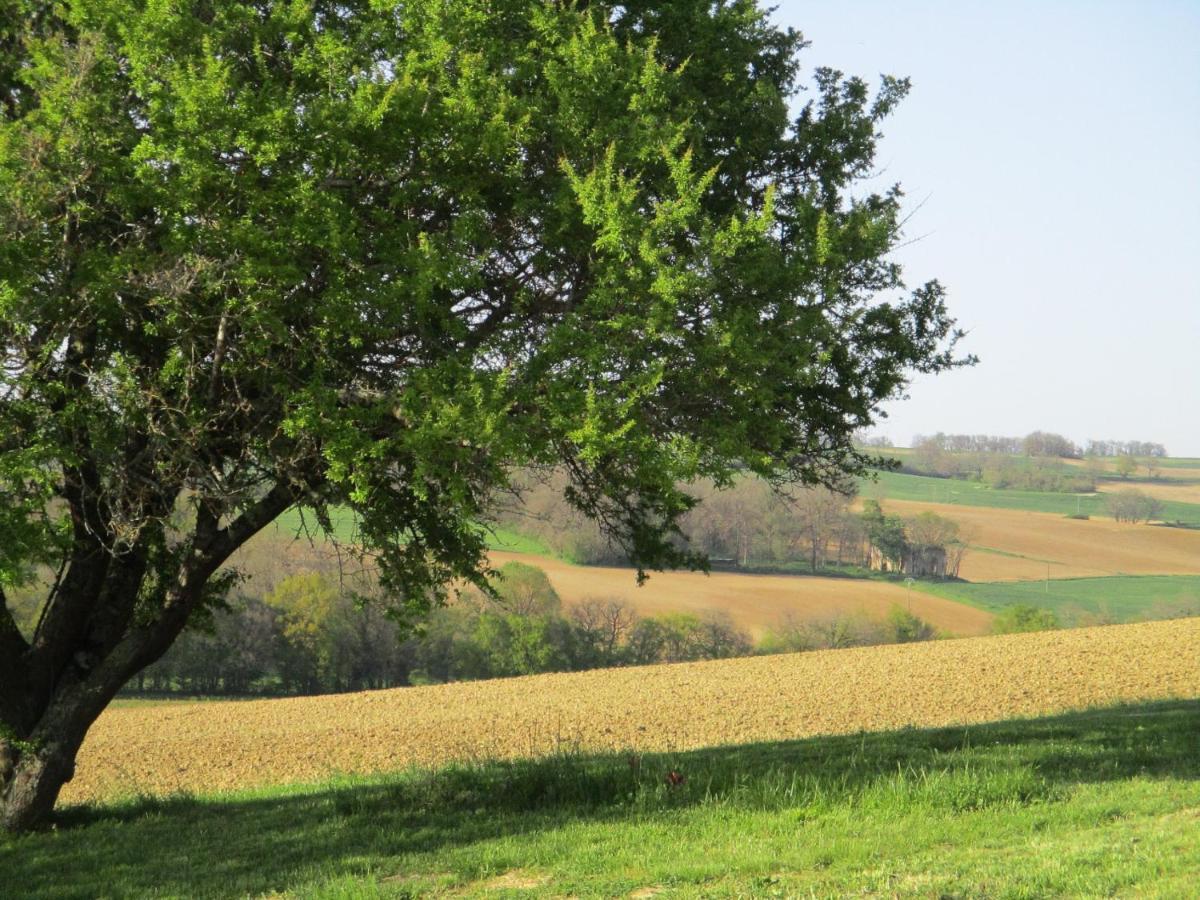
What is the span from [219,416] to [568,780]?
4.82 metres

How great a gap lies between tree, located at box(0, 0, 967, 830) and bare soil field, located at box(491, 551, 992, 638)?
45.0m

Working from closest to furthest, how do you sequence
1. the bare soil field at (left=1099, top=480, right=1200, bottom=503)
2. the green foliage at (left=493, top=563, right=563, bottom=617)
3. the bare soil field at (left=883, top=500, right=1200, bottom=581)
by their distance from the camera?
the green foliage at (left=493, top=563, right=563, bottom=617) → the bare soil field at (left=883, top=500, right=1200, bottom=581) → the bare soil field at (left=1099, top=480, right=1200, bottom=503)

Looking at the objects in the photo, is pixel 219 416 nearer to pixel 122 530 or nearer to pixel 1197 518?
pixel 122 530

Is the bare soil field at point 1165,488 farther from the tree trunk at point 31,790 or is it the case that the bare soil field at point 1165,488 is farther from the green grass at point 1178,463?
the tree trunk at point 31,790

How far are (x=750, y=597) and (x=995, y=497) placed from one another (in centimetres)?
4389

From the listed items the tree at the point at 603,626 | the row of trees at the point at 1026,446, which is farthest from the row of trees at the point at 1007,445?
the tree at the point at 603,626

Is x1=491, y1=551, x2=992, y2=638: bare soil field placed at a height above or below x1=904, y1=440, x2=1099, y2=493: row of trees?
below

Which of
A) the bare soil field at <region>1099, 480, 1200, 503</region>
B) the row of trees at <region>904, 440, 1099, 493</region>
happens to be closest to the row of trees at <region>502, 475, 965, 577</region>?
the row of trees at <region>904, 440, 1099, 493</region>

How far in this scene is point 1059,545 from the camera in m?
78.4

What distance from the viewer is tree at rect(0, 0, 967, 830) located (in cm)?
1019

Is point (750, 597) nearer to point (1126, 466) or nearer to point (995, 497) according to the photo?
point (995, 497)

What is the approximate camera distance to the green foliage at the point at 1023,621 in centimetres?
5181

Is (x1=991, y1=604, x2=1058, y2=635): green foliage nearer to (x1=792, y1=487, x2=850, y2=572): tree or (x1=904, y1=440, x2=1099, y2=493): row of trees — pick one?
(x1=792, y1=487, x2=850, y2=572): tree

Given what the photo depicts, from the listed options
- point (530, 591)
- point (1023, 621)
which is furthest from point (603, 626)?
point (1023, 621)
